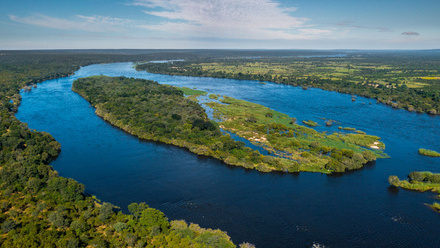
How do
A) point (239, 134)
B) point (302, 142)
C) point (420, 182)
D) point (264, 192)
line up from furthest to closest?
point (239, 134)
point (302, 142)
point (420, 182)
point (264, 192)

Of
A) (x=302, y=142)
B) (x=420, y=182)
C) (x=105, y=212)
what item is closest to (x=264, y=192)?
(x=302, y=142)

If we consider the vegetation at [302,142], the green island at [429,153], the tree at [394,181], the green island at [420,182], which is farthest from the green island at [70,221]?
the green island at [429,153]

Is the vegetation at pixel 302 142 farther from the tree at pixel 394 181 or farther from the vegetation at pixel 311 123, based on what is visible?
the tree at pixel 394 181

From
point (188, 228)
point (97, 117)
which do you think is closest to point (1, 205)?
point (188, 228)

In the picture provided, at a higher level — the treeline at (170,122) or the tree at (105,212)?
the treeline at (170,122)

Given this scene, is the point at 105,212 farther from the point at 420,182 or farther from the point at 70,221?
the point at 420,182

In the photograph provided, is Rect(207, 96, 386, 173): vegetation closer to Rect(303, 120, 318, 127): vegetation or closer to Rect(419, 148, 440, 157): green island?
Rect(303, 120, 318, 127): vegetation
